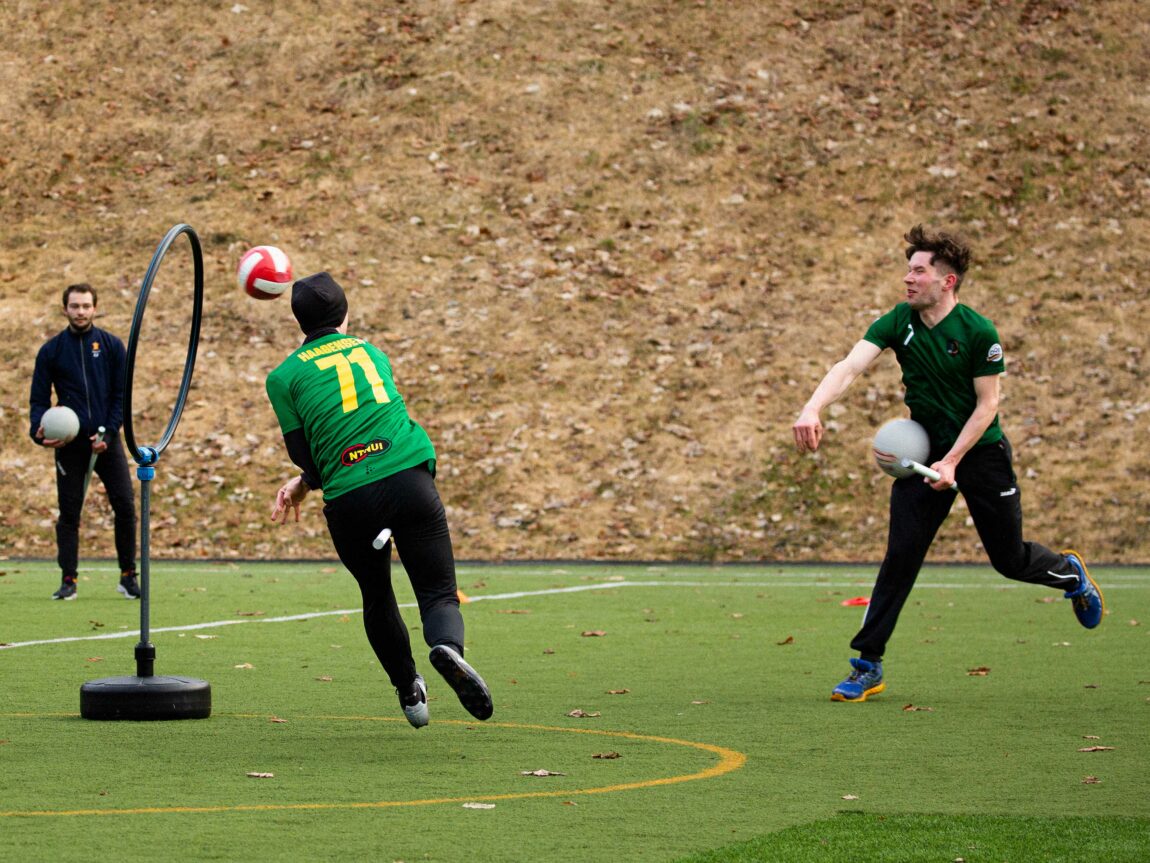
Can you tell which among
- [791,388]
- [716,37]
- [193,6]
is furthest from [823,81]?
[193,6]

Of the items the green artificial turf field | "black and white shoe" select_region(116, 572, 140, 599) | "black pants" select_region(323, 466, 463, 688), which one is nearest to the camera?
the green artificial turf field

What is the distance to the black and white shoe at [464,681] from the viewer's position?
7082 millimetres

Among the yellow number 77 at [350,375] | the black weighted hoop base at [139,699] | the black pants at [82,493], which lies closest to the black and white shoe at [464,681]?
the yellow number 77 at [350,375]

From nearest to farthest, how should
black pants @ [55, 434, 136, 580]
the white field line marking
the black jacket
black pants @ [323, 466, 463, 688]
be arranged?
black pants @ [323, 466, 463, 688], the white field line marking, the black jacket, black pants @ [55, 434, 136, 580]

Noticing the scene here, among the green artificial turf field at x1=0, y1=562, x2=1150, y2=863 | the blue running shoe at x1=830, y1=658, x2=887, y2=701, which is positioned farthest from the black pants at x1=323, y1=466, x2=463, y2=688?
the blue running shoe at x1=830, y1=658, x2=887, y2=701

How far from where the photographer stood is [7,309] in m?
27.2

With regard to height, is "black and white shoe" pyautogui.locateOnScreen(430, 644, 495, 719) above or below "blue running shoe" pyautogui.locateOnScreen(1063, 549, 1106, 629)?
above

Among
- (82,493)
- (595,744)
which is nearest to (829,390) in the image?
(595,744)

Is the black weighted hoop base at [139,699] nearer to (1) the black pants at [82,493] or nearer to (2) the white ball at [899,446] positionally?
(2) the white ball at [899,446]

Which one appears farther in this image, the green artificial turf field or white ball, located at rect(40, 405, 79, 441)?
white ball, located at rect(40, 405, 79, 441)

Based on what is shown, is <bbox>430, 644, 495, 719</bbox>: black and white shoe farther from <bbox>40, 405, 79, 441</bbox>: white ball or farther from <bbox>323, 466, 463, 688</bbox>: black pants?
<bbox>40, 405, 79, 441</bbox>: white ball

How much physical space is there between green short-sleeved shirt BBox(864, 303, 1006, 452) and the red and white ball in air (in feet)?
10.0

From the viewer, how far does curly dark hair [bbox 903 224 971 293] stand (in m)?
9.21

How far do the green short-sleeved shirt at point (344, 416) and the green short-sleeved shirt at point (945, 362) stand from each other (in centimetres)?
282
